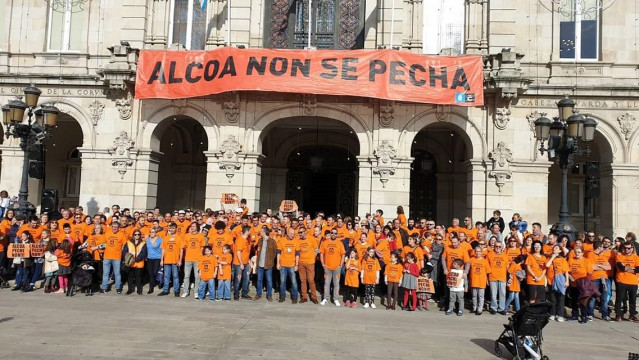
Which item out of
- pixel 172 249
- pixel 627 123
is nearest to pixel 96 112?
pixel 172 249

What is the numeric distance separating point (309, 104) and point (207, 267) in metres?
7.49

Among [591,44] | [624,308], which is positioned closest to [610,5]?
[591,44]

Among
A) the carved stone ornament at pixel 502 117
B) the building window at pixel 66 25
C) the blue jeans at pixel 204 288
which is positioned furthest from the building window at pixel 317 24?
the blue jeans at pixel 204 288

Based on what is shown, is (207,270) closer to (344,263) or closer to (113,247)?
(113,247)

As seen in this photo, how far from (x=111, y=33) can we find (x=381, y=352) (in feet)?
51.9

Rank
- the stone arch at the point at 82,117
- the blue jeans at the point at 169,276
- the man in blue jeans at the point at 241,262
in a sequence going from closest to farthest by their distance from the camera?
1. the man in blue jeans at the point at 241,262
2. the blue jeans at the point at 169,276
3. the stone arch at the point at 82,117

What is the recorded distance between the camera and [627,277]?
438 inches

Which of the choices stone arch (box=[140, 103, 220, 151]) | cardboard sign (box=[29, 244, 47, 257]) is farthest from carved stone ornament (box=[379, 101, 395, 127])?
cardboard sign (box=[29, 244, 47, 257])

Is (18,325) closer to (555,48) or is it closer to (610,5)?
(555,48)

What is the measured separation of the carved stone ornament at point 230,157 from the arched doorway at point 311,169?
16.2 ft

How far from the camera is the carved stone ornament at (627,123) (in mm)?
16594

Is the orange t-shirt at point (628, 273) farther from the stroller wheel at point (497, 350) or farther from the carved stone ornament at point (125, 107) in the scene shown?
the carved stone ornament at point (125, 107)

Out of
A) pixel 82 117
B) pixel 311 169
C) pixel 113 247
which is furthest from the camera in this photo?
pixel 311 169

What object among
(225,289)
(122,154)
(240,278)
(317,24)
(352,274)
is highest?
(317,24)
